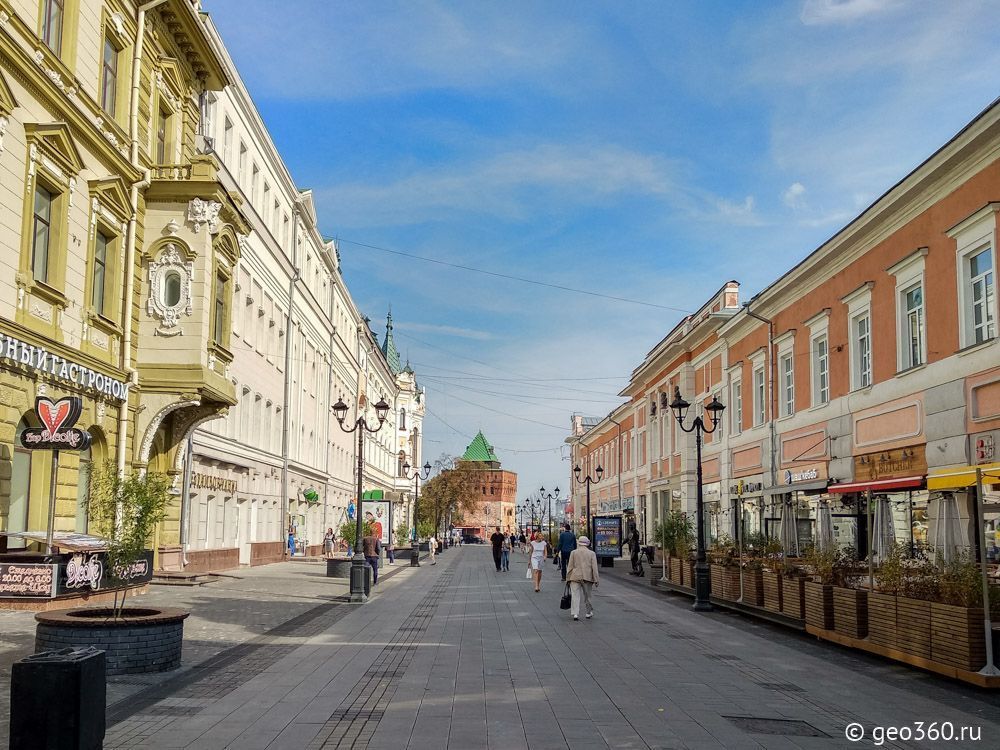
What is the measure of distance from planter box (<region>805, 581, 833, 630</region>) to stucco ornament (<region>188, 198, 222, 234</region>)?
15017 millimetres

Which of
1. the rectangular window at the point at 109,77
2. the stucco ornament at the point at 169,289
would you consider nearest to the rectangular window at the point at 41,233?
the rectangular window at the point at 109,77

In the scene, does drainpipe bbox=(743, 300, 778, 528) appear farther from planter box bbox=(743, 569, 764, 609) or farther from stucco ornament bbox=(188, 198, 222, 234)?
stucco ornament bbox=(188, 198, 222, 234)

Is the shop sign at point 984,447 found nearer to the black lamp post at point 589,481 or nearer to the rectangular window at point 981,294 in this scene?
the rectangular window at point 981,294

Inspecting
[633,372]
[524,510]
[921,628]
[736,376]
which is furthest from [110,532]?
[524,510]

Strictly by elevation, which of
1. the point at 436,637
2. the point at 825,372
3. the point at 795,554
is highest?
the point at 825,372

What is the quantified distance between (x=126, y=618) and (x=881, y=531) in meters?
11.0

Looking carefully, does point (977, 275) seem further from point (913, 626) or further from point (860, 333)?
point (913, 626)

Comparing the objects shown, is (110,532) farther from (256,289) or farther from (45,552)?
(256,289)

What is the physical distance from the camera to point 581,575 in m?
18.3

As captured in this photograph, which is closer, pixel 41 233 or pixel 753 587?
pixel 41 233

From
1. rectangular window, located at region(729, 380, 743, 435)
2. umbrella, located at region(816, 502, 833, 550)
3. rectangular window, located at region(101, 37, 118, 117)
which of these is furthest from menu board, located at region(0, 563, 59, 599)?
rectangular window, located at region(729, 380, 743, 435)

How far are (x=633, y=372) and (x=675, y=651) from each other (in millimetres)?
47683

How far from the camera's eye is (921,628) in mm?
11688

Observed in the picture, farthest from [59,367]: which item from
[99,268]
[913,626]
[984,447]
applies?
[984,447]
